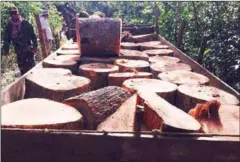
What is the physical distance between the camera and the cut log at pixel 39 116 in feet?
7.16

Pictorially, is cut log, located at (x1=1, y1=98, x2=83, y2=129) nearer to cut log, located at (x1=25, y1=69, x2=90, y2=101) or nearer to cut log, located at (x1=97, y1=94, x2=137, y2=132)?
cut log, located at (x1=97, y1=94, x2=137, y2=132)

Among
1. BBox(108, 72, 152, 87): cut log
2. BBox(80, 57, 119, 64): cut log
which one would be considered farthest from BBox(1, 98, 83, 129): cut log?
BBox(80, 57, 119, 64): cut log

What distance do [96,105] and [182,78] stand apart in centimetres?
157

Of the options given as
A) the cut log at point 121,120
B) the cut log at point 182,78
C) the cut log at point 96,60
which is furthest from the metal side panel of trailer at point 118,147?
the cut log at point 96,60

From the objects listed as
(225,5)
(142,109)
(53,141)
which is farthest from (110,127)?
(225,5)

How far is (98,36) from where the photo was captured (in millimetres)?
4902

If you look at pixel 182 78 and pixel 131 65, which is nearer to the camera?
pixel 182 78

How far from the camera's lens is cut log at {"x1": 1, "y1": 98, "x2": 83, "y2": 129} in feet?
7.16

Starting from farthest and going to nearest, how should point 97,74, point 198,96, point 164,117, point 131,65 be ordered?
point 131,65, point 97,74, point 198,96, point 164,117

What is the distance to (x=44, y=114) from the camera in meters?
2.38

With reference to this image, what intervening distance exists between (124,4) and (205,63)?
36.2 feet

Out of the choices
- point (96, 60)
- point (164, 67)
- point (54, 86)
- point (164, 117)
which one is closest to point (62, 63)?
point (96, 60)

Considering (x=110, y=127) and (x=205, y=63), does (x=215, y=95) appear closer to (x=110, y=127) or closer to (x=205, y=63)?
(x=110, y=127)

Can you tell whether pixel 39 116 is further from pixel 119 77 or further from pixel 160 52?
pixel 160 52
